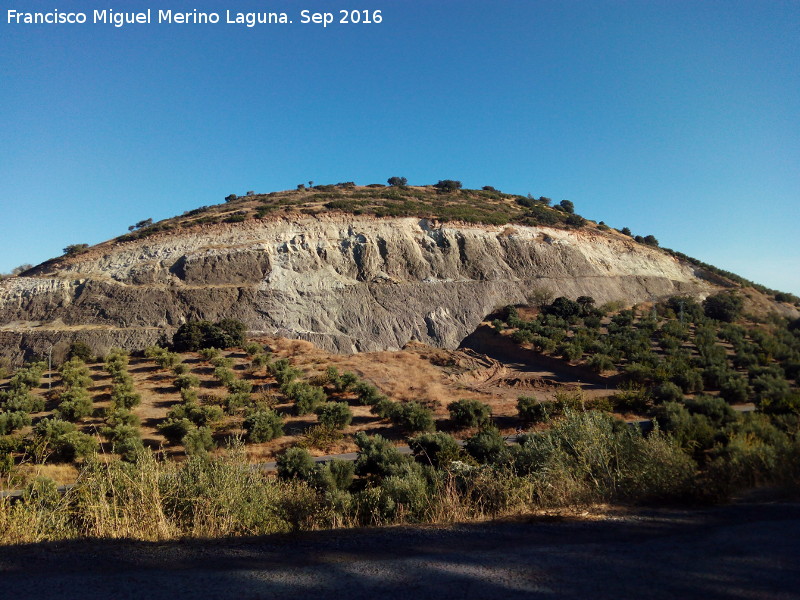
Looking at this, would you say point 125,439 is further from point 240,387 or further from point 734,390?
point 734,390

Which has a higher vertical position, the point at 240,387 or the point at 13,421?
the point at 240,387

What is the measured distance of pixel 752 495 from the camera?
227 inches

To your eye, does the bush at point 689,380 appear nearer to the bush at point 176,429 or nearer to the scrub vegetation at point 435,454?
the scrub vegetation at point 435,454

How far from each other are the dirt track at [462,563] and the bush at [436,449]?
681 centimetres

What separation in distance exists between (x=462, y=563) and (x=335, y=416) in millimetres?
13784

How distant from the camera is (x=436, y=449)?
1269cm

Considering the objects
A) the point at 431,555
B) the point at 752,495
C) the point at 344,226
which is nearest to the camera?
Result: the point at 431,555

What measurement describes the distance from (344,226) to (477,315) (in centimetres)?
1491

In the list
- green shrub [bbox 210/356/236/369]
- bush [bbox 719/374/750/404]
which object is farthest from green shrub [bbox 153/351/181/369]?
bush [bbox 719/374/750/404]

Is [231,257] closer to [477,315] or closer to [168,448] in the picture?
[477,315]

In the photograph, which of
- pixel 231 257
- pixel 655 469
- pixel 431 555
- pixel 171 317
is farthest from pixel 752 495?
pixel 231 257

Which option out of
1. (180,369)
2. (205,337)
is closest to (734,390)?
(180,369)

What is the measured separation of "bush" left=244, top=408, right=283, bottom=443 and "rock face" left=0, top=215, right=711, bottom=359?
17.6 metres

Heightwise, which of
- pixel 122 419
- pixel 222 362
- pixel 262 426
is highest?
pixel 222 362
